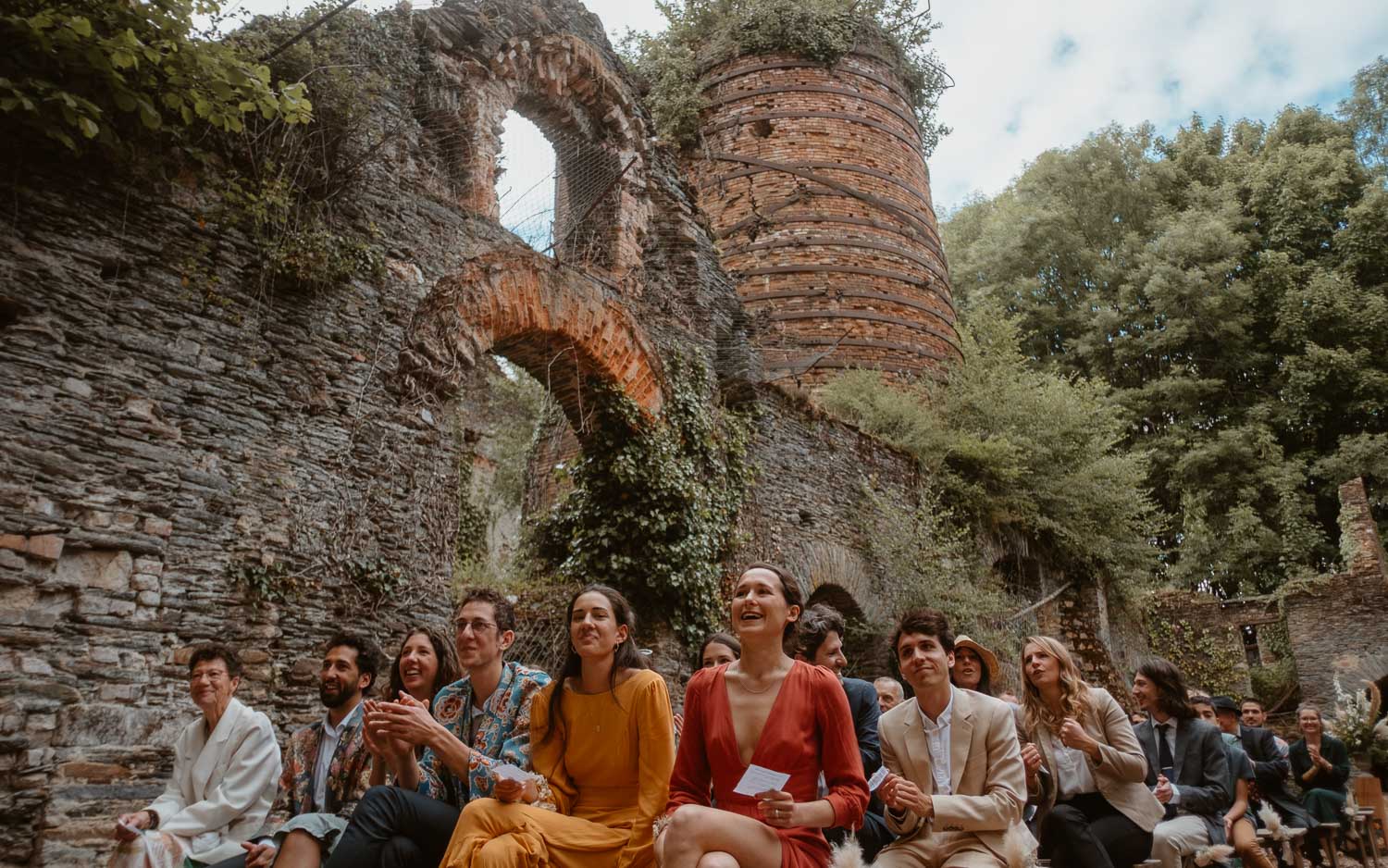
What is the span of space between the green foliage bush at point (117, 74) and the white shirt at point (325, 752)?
330 centimetres

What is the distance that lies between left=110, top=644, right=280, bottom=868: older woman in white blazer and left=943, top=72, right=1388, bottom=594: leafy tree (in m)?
18.0

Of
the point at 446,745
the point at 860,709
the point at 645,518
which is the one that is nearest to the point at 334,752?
the point at 446,745

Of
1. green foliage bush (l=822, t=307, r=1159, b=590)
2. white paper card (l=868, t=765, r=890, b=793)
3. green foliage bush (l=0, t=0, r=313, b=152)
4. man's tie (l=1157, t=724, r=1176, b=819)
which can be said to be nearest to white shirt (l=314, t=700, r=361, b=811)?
white paper card (l=868, t=765, r=890, b=793)

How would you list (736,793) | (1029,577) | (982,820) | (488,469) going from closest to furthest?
(736,793) → (982,820) → (1029,577) → (488,469)

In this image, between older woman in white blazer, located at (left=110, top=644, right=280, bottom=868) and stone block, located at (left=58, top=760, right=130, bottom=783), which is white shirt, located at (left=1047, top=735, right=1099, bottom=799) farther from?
stone block, located at (left=58, top=760, right=130, bottom=783)

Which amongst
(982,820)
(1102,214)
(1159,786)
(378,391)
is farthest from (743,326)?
(1102,214)

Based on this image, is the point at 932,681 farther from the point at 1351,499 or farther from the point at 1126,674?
the point at 1351,499

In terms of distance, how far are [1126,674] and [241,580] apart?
1475 centimetres

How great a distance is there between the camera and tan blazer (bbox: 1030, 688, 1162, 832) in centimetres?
380

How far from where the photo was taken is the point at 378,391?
675cm

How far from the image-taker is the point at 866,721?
13.2ft

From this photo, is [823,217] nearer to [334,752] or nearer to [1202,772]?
[1202,772]

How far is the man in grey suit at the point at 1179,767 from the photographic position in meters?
4.19

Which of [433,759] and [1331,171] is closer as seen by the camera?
[433,759]
